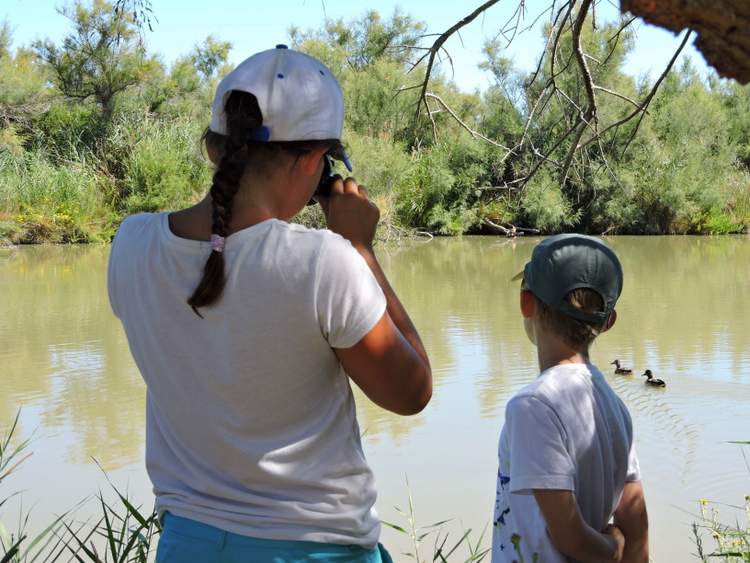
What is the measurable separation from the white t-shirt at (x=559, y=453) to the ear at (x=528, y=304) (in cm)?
10

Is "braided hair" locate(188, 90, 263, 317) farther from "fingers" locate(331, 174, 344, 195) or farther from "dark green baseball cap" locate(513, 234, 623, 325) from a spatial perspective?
"dark green baseball cap" locate(513, 234, 623, 325)

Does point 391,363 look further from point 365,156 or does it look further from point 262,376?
point 365,156

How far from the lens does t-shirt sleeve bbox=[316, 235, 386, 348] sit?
0.93m

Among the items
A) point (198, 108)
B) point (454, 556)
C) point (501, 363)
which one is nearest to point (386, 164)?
point (198, 108)

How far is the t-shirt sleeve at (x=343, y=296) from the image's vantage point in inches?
36.5

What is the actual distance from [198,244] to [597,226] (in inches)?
745

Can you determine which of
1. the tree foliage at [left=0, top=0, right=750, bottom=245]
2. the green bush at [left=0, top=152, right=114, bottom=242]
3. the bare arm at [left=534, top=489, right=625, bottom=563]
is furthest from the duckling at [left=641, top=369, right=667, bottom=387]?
the green bush at [left=0, top=152, right=114, bottom=242]

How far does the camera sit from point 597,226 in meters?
19.3

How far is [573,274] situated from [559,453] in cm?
25

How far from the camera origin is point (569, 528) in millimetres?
1164

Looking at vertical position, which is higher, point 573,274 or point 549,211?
point 573,274

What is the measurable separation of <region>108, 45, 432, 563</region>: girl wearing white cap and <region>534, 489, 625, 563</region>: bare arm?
0.81ft

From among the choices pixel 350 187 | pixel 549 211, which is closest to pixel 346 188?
pixel 350 187

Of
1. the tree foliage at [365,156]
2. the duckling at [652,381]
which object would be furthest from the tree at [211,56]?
the duckling at [652,381]
